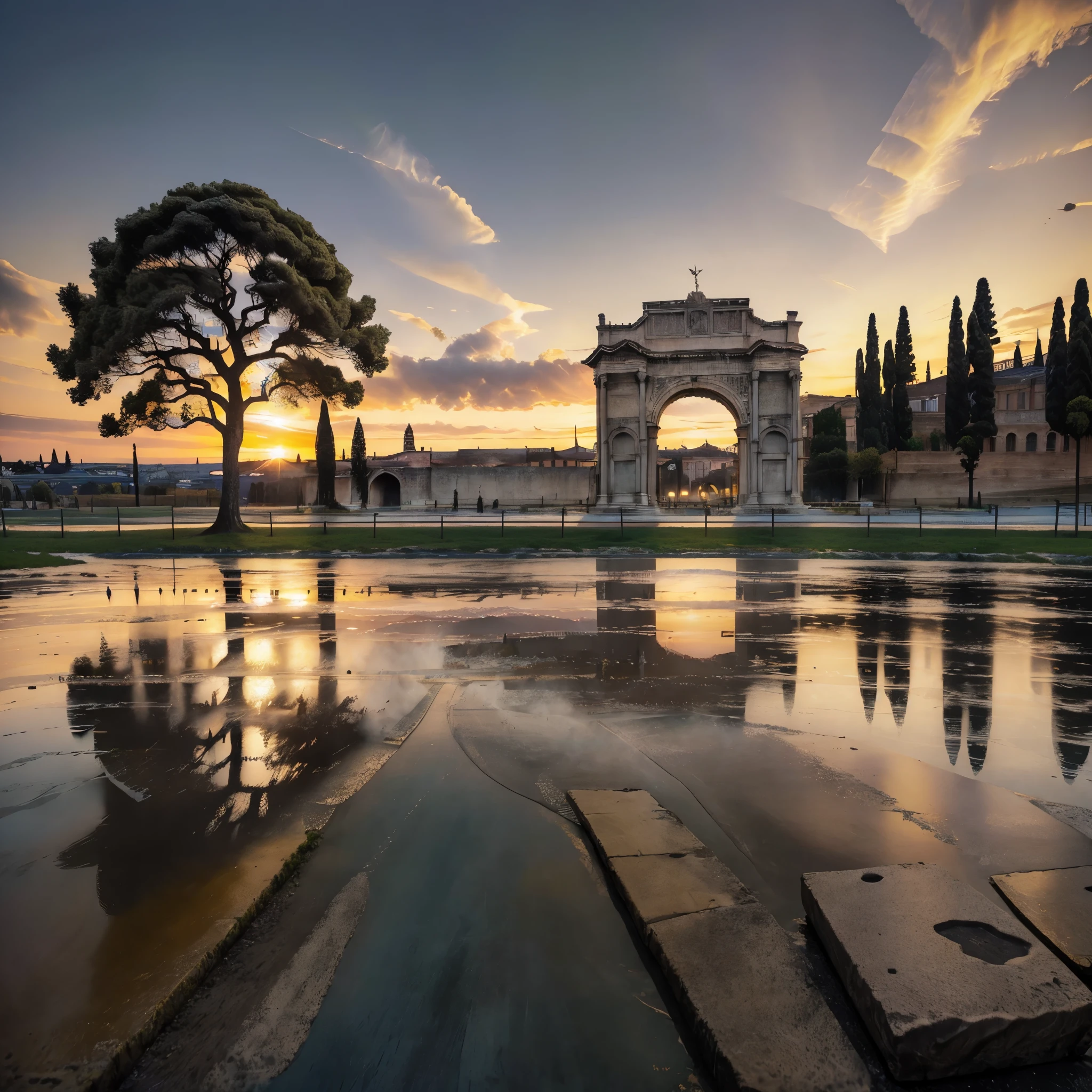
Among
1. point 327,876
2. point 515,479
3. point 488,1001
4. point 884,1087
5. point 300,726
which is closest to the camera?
point 884,1087

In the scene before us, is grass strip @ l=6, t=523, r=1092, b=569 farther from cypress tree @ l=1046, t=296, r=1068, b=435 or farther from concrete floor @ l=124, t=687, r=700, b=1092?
cypress tree @ l=1046, t=296, r=1068, b=435

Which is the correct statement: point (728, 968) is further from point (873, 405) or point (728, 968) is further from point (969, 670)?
point (873, 405)

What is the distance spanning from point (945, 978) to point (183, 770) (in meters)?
3.84

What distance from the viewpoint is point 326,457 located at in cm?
6162

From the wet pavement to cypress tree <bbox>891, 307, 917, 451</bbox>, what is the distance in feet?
197

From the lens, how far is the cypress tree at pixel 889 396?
207ft

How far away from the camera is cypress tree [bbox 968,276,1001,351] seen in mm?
59219

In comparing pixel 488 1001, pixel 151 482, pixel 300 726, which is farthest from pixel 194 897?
pixel 151 482

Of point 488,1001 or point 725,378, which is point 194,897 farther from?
point 725,378

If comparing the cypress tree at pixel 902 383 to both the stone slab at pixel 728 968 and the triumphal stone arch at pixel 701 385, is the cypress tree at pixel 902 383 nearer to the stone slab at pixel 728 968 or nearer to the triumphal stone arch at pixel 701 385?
the triumphal stone arch at pixel 701 385

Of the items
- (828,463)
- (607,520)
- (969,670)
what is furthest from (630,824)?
(828,463)

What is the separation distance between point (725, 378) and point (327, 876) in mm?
44676

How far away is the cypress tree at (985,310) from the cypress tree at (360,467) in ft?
185

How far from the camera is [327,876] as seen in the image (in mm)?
2811
